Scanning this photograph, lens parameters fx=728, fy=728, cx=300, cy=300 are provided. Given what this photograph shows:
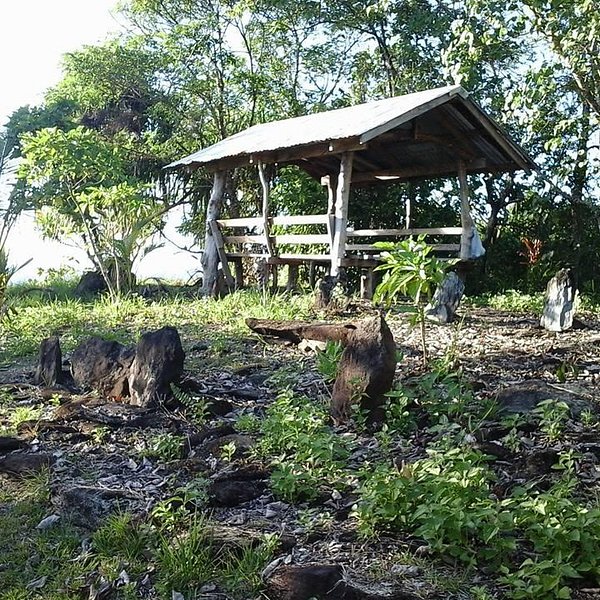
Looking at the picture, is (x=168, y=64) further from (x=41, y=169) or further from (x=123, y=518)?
(x=123, y=518)

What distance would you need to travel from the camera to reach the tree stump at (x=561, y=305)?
783 centimetres

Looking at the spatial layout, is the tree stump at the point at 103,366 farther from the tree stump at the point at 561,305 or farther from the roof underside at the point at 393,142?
the roof underside at the point at 393,142

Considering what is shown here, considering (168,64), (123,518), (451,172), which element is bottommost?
(123,518)

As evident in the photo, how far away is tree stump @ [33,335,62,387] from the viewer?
5867 mm

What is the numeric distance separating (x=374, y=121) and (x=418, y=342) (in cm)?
446

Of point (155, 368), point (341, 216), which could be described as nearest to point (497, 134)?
point (341, 216)

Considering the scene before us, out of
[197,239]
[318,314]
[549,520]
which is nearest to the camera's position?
[549,520]

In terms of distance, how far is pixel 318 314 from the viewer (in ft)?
28.8

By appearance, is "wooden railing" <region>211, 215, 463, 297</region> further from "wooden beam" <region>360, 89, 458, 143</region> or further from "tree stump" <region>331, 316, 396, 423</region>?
"tree stump" <region>331, 316, 396, 423</region>

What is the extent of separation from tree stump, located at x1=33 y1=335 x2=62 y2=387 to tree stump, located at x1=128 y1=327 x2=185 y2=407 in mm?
941

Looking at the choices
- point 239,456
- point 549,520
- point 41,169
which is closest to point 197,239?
point 41,169

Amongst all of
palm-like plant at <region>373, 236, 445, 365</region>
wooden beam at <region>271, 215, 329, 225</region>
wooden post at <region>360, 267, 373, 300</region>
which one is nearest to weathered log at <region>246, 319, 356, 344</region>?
palm-like plant at <region>373, 236, 445, 365</region>

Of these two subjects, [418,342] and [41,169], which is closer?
[418,342]

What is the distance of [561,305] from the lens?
788 centimetres
